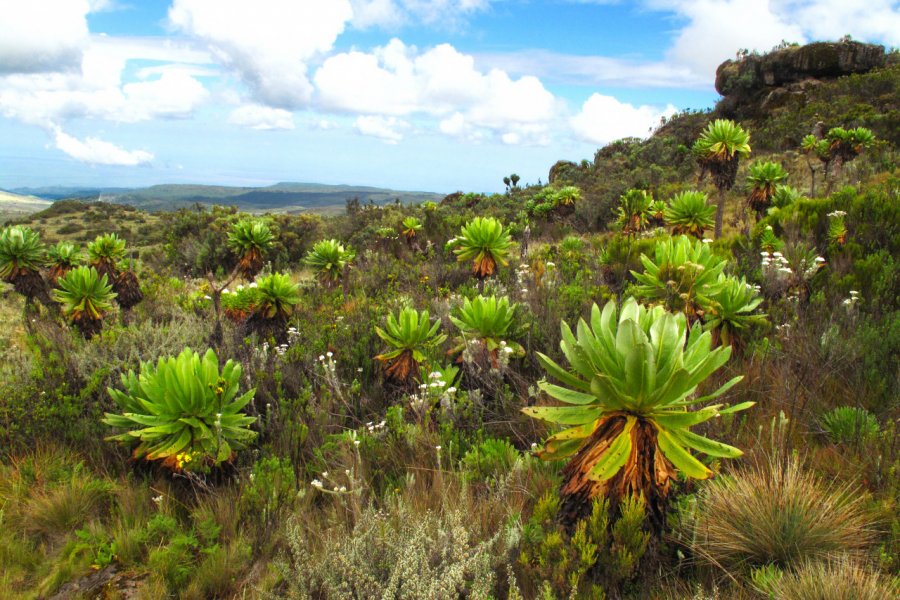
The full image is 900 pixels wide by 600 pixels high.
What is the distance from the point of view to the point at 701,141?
745cm

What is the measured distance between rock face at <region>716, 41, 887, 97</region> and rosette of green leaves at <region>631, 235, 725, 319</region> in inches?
1207

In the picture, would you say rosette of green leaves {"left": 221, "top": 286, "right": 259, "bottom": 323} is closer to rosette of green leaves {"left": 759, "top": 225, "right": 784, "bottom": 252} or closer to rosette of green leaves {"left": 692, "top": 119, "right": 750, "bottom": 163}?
rosette of green leaves {"left": 759, "top": 225, "right": 784, "bottom": 252}

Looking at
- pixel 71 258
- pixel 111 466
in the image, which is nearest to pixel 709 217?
pixel 111 466

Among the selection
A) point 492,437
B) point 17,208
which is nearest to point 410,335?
point 492,437

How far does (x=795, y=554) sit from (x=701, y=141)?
7069 millimetres

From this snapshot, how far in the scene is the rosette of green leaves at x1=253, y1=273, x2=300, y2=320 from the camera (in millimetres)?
4953

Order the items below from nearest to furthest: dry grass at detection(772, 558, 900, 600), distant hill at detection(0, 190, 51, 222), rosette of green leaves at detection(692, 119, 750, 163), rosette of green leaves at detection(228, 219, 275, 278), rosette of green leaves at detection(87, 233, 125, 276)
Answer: dry grass at detection(772, 558, 900, 600)
rosette of green leaves at detection(87, 233, 125, 276)
rosette of green leaves at detection(228, 219, 275, 278)
rosette of green leaves at detection(692, 119, 750, 163)
distant hill at detection(0, 190, 51, 222)

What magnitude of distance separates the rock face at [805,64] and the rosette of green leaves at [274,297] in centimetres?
3156

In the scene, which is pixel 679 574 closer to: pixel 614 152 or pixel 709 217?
pixel 709 217

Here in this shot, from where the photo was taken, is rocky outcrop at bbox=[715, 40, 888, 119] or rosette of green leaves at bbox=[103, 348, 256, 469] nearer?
rosette of green leaves at bbox=[103, 348, 256, 469]

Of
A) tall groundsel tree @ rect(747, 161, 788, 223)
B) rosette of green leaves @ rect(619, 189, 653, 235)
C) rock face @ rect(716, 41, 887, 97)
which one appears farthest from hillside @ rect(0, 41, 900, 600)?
rock face @ rect(716, 41, 887, 97)

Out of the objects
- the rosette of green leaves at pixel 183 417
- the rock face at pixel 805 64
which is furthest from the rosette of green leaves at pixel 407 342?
the rock face at pixel 805 64

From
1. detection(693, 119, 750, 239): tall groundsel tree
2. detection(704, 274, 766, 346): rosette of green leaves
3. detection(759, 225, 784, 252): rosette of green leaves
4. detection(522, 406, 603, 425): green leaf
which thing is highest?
detection(693, 119, 750, 239): tall groundsel tree

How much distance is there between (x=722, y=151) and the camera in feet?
23.4
